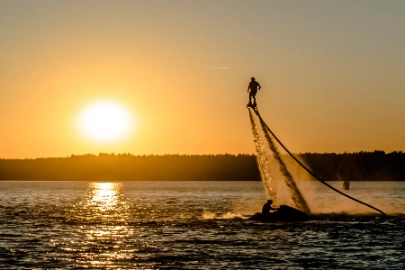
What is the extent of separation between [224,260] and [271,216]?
72.7ft

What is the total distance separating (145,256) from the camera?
141 ft

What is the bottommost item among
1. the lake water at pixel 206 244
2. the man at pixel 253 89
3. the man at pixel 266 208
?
the lake water at pixel 206 244

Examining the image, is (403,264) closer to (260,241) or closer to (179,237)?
(260,241)

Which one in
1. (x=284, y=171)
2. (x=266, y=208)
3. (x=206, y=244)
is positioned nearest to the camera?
(x=206, y=244)

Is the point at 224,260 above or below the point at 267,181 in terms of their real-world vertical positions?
below

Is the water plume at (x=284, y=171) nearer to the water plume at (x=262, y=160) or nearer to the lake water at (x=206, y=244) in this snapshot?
the water plume at (x=262, y=160)

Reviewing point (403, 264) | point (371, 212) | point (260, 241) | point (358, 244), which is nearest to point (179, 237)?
point (260, 241)

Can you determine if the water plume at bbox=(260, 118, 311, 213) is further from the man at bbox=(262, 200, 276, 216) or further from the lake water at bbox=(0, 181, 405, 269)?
the lake water at bbox=(0, 181, 405, 269)

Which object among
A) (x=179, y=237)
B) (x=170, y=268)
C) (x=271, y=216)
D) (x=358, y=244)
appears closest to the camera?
(x=170, y=268)

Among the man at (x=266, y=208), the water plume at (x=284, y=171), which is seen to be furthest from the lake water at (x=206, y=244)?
the water plume at (x=284, y=171)

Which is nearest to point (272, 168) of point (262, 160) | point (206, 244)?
point (262, 160)

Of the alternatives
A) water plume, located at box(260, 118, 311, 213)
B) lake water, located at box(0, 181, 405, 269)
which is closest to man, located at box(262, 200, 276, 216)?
lake water, located at box(0, 181, 405, 269)

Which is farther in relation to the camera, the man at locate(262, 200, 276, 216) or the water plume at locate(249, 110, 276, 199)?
the man at locate(262, 200, 276, 216)

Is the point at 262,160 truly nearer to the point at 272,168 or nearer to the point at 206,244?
the point at 272,168
